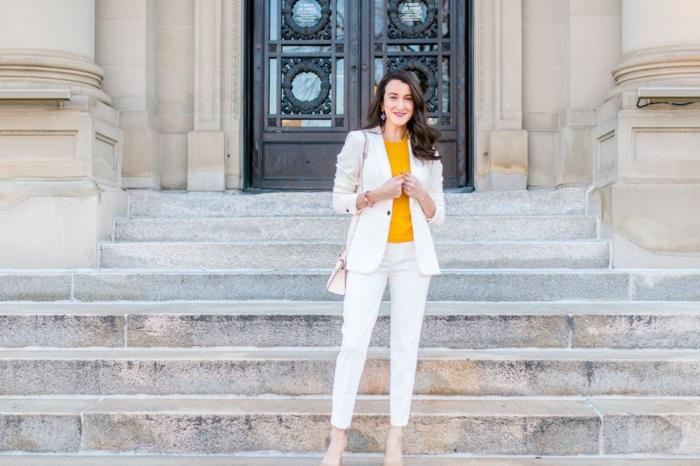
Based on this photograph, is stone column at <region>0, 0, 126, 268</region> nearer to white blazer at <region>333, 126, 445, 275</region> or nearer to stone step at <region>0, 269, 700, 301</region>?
stone step at <region>0, 269, 700, 301</region>

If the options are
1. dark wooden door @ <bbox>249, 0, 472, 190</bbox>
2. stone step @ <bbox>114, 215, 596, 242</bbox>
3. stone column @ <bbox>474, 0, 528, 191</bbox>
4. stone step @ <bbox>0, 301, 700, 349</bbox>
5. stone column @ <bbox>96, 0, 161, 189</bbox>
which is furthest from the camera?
dark wooden door @ <bbox>249, 0, 472, 190</bbox>

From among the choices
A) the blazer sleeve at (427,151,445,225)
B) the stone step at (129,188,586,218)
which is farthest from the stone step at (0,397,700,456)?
the stone step at (129,188,586,218)

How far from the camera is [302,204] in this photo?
725 cm

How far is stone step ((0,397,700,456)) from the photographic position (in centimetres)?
414

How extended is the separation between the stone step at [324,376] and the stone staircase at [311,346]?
1 cm

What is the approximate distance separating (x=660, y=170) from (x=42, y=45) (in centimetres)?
568

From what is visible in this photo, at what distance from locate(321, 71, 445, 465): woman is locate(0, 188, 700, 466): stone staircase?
2.23 feet

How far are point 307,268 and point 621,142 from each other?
2960 mm

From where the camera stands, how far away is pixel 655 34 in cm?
698

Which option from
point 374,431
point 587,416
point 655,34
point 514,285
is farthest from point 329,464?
point 655,34

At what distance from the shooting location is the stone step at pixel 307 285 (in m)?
5.83

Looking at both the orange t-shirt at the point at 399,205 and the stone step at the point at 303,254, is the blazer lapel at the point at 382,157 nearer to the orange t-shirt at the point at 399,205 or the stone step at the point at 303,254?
the orange t-shirt at the point at 399,205

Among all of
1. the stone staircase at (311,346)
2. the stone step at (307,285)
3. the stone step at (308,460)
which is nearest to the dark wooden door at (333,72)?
the stone staircase at (311,346)

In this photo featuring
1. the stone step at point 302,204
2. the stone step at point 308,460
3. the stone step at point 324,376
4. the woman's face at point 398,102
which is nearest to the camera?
the woman's face at point 398,102
